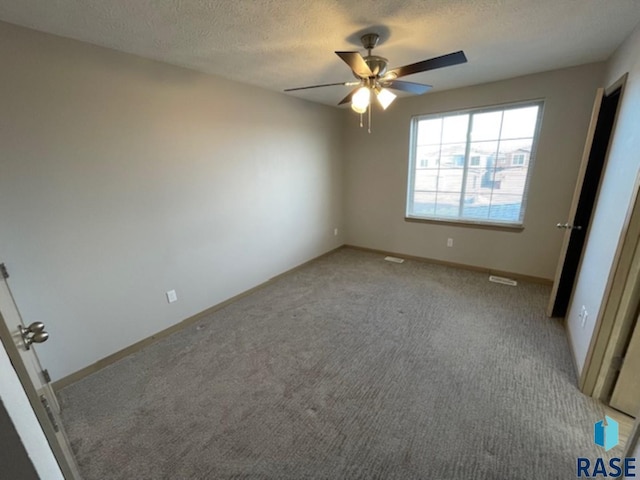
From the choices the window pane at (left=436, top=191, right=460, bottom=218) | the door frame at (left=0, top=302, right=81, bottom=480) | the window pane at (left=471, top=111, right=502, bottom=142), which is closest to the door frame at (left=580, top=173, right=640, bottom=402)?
the window pane at (left=471, top=111, right=502, bottom=142)

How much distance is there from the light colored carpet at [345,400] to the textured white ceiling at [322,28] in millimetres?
2385

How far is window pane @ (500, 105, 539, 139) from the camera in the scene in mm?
3068

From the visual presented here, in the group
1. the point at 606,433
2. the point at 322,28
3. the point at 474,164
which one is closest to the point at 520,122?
the point at 474,164

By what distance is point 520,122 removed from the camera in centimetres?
314

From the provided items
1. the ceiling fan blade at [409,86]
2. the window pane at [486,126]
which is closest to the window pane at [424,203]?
the window pane at [486,126]

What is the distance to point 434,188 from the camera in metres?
3.89

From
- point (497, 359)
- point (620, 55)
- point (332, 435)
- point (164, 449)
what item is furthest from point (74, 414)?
point (620, 55)

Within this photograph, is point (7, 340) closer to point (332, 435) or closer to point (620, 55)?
point (332, 435)

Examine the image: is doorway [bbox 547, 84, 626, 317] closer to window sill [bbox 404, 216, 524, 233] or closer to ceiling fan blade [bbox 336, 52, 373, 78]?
window sill [bbox 404, 216, 524, 233]

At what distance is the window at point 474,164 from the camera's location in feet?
10.4

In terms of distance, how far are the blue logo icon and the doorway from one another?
123 cm

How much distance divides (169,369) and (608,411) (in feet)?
9.87

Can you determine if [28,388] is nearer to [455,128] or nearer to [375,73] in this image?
[375,73]

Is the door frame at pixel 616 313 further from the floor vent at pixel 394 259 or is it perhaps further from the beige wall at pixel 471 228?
the floor vent at pixel 394 259
